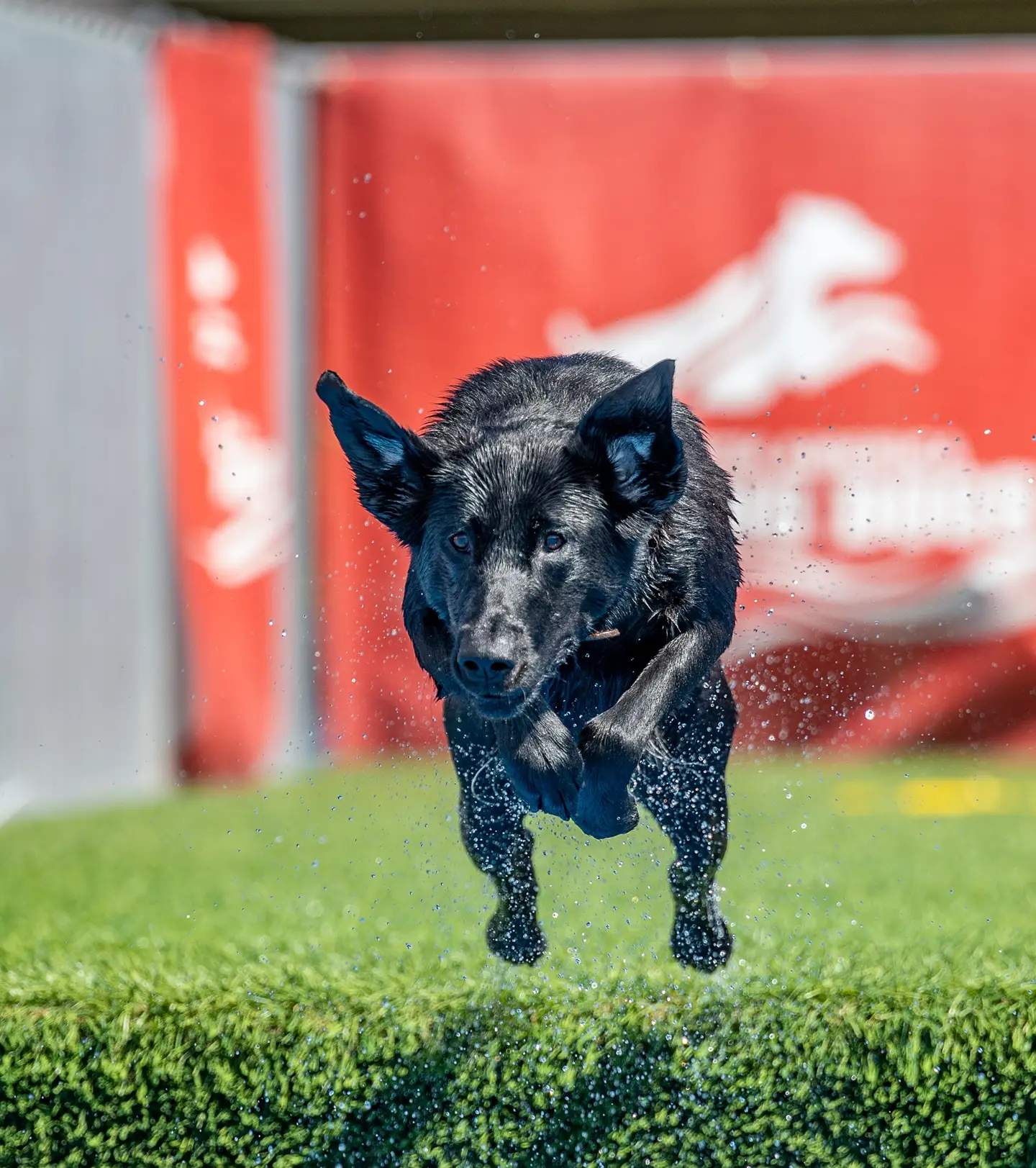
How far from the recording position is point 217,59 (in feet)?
25.1

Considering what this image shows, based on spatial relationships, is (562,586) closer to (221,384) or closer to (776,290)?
(221,384)

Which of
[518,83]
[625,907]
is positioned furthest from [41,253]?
[625,907]

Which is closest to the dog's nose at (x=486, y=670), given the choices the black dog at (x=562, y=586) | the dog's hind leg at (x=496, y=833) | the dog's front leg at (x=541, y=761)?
the black dog at (x=562, y=586)

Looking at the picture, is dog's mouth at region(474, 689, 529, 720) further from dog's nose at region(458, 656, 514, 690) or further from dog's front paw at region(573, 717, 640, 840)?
dog's front paw at region(573, 717, 640, 840)

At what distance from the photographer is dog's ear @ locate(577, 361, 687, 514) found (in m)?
2.75

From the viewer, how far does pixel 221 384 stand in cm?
767

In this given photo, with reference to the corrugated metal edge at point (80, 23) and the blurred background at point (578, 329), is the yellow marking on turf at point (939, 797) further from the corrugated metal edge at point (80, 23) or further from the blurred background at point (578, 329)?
the corrugated metal edge at point (80, 23)

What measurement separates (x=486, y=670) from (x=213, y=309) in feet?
17.8

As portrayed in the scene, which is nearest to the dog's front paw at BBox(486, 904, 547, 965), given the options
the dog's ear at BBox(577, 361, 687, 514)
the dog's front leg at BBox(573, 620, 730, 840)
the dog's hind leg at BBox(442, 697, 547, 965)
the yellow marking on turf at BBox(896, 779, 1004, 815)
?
the dog's hind leg at BBox(442, 697, 547, 965)

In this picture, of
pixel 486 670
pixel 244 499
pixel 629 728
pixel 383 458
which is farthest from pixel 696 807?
pixel 244 499

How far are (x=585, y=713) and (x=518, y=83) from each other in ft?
18.2

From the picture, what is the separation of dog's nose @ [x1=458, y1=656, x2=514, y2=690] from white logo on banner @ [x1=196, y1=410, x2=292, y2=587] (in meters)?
5.25

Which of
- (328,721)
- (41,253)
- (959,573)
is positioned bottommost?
(328,721)

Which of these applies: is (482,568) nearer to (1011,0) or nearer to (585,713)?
(585,713)
